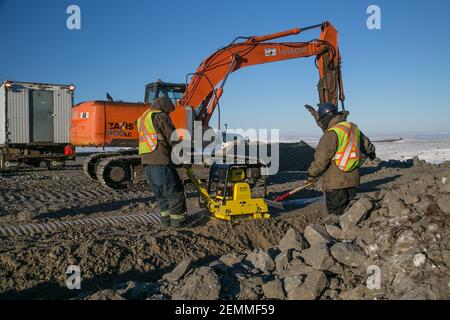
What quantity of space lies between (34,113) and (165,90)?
794 centimetres

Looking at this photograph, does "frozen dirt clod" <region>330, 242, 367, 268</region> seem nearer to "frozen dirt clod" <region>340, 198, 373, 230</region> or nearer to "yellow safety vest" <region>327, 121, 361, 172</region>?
"frozen dirt clod" <region>340, 198, 373, 230</region>

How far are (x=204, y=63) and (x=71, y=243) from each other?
642 centimetres

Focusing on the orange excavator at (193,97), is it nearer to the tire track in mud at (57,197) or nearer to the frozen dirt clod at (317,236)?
the tire track in mud at (57,197)

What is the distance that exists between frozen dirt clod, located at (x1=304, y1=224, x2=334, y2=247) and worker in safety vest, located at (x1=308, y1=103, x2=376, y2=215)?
0.57m

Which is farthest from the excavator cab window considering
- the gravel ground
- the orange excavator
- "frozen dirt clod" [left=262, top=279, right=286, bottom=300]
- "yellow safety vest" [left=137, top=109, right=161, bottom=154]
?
"frozen dirt clod" [left=262, top=279, right=286, bottom=300]

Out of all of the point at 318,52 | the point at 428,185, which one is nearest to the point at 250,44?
the point at 318,52

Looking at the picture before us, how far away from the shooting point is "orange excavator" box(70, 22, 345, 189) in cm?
1041

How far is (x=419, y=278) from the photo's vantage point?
342 centimetres

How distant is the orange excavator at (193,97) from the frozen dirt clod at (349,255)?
258 inches

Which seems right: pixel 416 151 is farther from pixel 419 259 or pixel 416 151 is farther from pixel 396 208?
pixel 419 259

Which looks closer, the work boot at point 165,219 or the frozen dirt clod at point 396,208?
the frozen dirt clod at point 396,208

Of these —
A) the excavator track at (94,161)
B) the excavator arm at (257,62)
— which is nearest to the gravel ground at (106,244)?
the excavator track at (94,161)

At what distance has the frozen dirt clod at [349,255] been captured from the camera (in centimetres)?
401
